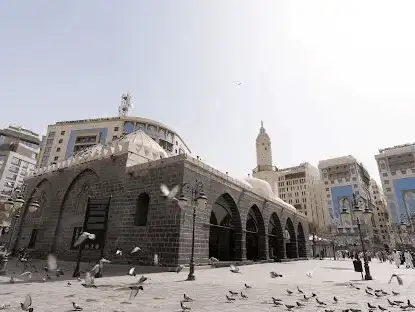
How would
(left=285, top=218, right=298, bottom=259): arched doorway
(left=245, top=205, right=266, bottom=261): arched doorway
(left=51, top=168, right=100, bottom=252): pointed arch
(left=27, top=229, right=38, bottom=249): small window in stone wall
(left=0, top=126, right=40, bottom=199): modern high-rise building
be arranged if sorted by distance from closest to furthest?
(left=51, top=168, right=100, bottom=252): pointed arch < (left=27, top=229, right=38, bottom=249): small window in stone wall < (left=245, top=205, right=266, bottom=261): arched doorway < (left=285, top=218, right=298, bottom=259): arched doorway < (left=0, top=126, right=40, bottom=199): modern high-rise building

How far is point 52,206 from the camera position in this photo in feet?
63.6

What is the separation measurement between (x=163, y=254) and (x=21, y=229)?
52.9 ft

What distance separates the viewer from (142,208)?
14547 mm

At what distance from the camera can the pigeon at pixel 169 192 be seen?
12852mm

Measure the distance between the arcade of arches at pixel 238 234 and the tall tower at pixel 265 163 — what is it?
741 centimetres

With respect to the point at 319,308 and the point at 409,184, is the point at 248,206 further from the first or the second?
the point at 409,184

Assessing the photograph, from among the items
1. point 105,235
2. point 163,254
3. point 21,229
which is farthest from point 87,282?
point 21,229

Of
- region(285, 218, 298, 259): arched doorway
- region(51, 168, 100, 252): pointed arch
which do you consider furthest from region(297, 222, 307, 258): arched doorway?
region(51, 168, 100, 252): pointed arch

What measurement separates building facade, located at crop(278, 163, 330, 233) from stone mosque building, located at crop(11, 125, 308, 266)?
58.0m

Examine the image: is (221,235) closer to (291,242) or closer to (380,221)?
(291,242)

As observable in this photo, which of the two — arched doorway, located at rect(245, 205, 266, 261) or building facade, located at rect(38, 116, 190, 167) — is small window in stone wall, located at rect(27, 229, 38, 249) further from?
building facade, located at rect(38, 116, 190, 167)

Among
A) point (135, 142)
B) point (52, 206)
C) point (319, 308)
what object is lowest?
point (319, 308)

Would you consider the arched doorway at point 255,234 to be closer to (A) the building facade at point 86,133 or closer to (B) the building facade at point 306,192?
(A) the building facade at point 86,133

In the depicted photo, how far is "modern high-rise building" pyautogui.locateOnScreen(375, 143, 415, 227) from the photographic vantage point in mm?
72688
